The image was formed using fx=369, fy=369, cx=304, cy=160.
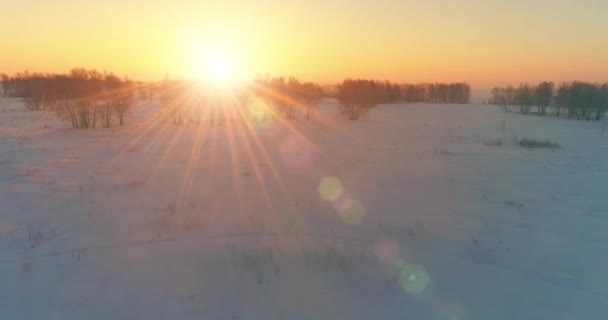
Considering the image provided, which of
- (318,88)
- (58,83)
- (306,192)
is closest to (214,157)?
(306,192)

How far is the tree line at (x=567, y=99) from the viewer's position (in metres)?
42.0

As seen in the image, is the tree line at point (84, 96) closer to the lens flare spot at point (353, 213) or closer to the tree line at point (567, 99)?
the lens flare spot at point (353, 213)

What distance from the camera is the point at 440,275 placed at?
5.34 meters

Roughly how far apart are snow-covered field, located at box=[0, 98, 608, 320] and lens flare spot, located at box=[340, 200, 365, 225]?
0.05m

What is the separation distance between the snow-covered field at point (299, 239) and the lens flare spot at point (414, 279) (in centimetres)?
2

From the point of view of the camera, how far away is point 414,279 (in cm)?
521

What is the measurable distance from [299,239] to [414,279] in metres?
2.15

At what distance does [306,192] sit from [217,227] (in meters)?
3.02

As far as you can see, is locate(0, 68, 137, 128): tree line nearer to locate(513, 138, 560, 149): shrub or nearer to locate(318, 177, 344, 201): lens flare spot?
locate(318, 177, 344, 201): lens flare spot

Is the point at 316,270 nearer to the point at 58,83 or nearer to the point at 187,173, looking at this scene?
the point at 187,173

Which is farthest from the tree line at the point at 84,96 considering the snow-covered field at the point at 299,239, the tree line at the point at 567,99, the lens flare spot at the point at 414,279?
the tree line at the point at 567,99

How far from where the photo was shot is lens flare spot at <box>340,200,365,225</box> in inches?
297

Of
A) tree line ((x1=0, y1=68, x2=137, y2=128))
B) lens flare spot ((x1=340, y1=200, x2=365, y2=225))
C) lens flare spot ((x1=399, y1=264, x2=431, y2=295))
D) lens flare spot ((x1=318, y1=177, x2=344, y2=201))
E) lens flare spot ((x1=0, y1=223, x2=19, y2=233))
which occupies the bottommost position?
lens flare spot ((x1=399, y1=264, x2=431, y2=295))

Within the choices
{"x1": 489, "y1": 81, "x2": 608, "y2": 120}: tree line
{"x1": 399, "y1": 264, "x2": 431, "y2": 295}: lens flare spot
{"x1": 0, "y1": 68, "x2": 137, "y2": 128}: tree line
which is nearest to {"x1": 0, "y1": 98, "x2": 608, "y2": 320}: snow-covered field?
{"x1": 399, "y1": 264, "x2": 431, "y2": 295}: lens flare spot
